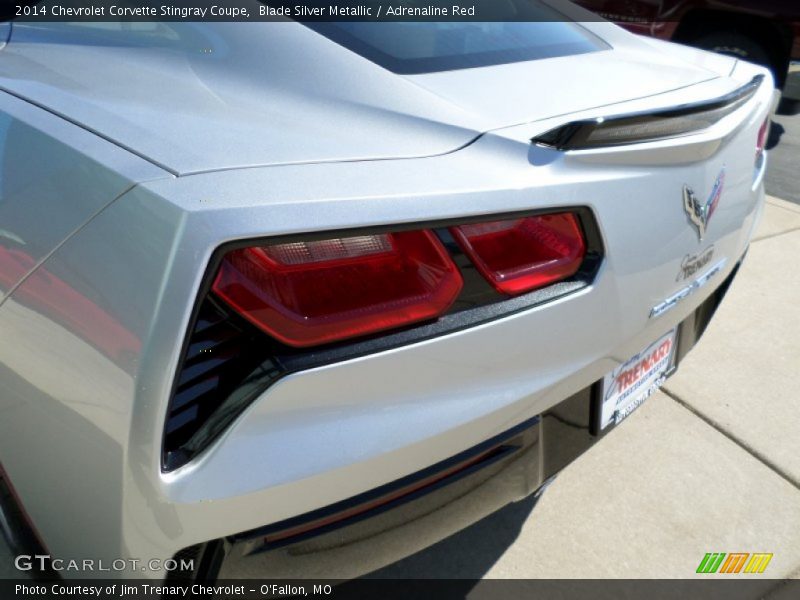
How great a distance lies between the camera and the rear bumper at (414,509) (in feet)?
3.63

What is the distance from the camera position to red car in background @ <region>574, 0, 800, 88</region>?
546 cm

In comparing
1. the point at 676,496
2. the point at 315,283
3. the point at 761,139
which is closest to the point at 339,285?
the point at 315,283

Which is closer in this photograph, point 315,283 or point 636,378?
point 315,283

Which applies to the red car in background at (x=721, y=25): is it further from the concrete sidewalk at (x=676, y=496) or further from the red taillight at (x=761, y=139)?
the red taillight at (x=761, y=139)

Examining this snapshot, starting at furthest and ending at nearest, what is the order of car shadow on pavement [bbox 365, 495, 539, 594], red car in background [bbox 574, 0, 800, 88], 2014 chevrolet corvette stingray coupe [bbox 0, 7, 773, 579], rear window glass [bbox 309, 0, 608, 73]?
red car in background [bbox 574, 0, 800, 88]
car shadow on pavement [bbox 365, 495, 539, 594]
rear window glass [bbox 309, 0, 608, 73]
2014 chevrolet corvette stingray coupe [bbox 0, 7, 773, 579]

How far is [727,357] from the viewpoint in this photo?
9.64 ft

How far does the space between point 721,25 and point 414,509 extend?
5.81m

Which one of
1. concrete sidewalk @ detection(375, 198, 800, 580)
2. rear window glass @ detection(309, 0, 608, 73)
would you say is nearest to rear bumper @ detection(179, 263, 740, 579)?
concrete sidewalk @ detection(375, 198, 800, 580)

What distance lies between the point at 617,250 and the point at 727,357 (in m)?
1.97

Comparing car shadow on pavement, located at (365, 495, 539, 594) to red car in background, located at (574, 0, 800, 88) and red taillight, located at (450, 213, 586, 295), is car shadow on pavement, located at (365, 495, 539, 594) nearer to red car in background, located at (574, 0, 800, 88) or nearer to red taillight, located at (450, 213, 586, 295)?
red taillight, located at (450, 213, 586, 295)

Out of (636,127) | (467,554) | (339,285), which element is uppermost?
(636,127)

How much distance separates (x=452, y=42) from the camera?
168 cm

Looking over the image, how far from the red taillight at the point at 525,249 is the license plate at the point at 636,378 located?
0.34 meters

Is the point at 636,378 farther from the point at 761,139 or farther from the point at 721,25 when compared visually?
the point at 721,25
